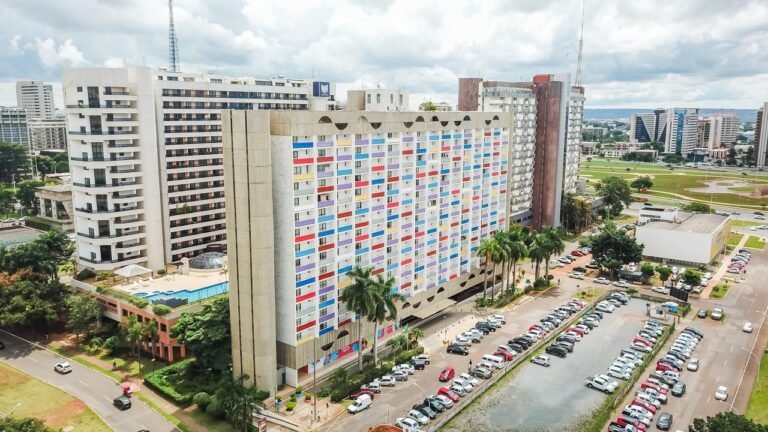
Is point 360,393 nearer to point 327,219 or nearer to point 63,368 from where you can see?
point 327,219

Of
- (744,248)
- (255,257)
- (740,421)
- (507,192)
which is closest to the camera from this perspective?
(740,421)

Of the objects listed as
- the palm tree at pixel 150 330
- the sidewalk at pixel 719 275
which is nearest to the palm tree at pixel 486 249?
the sidewalk at pixel 719 275

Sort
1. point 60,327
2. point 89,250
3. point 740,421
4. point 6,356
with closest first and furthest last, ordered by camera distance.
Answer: point 740,421 < point 6,356 < point 60,327 < point 89,250

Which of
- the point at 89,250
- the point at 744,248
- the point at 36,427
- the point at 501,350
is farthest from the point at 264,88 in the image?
the point at 744,248

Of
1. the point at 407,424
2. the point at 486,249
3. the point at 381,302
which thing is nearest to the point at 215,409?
the point at 407,424

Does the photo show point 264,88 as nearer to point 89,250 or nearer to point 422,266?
point 89,250

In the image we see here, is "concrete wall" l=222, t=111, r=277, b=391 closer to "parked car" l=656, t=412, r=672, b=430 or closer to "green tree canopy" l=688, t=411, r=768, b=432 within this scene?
"parked car" l=656, t=412, r=672, b=430
